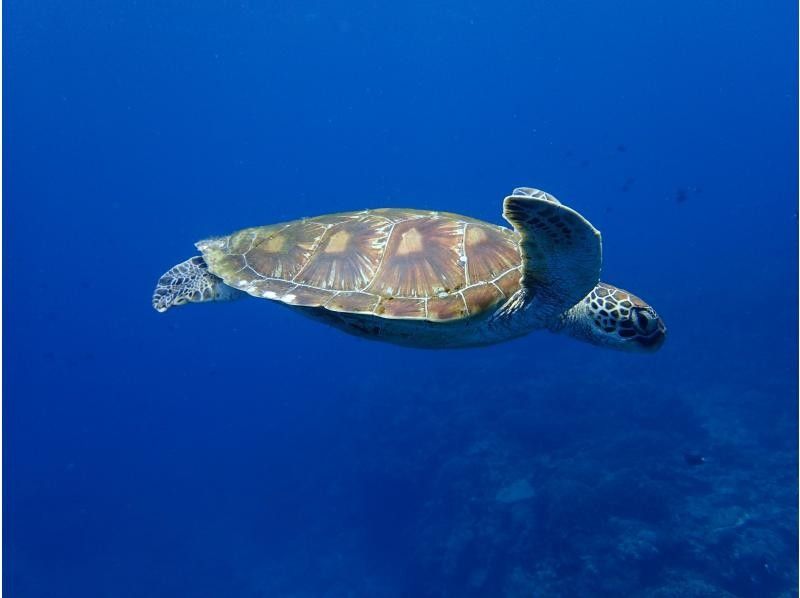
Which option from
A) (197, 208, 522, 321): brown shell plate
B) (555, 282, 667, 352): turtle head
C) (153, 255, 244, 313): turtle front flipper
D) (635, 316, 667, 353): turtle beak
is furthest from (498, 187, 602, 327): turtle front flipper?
(153, 255, 244, 313): turtle front flipper

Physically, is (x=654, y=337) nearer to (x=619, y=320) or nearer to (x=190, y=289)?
(x=619, y=320)

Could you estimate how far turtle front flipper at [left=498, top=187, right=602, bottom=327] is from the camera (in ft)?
7.51

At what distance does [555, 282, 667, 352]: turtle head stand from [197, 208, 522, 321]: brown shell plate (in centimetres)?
78

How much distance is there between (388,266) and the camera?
3586 mm

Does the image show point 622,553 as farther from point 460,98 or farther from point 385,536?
point 460,98

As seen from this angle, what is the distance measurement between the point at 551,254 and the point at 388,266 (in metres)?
1.31

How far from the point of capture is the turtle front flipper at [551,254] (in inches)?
90.1

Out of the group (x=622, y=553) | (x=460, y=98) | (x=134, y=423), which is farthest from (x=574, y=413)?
(x=460, y=98)

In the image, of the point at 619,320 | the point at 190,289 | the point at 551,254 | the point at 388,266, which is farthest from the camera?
the point at 190,289

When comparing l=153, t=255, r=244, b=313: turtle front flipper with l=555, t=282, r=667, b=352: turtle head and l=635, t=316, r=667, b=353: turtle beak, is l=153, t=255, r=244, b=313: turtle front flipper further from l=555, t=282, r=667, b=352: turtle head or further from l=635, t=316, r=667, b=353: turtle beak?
l=635, t=316, r=667, b=353: turtle beak

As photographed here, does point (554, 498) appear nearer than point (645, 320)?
No

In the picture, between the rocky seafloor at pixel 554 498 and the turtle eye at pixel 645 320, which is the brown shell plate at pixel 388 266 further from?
the rocky seafloor at pixel 554 498

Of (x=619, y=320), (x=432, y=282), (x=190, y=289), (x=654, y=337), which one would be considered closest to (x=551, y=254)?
(x=432, y=282)

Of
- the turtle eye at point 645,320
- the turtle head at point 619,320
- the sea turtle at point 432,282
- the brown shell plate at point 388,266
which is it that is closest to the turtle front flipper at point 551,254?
the sea turtle at point 432,282
